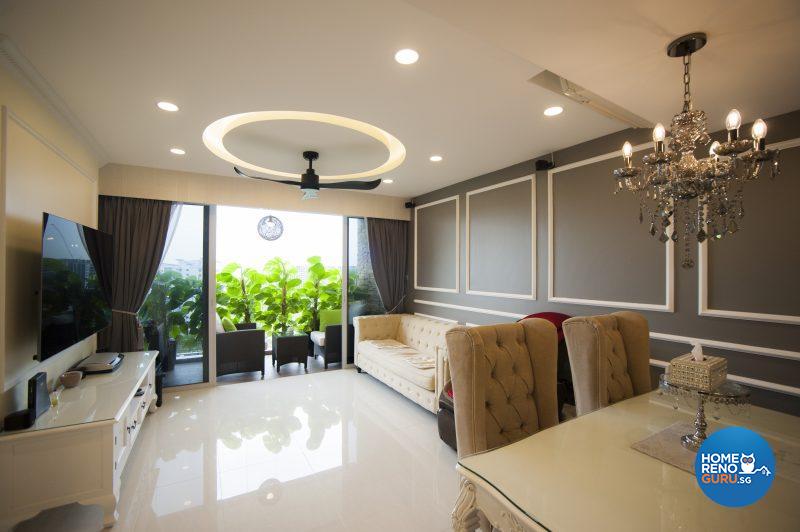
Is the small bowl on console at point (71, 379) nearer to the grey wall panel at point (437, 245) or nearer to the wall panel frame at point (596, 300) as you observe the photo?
the grey wall panel at point (437, 245)

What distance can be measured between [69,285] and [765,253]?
15.1ft

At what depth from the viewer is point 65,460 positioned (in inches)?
76.7

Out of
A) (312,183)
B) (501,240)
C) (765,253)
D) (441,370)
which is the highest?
(312,183)

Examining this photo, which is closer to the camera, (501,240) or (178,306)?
(501,240)

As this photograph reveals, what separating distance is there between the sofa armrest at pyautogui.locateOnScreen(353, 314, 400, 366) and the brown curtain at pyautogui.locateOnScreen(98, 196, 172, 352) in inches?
99.4

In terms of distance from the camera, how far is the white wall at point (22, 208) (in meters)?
1.91

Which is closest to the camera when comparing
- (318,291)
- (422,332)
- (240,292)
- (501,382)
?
(501,382)

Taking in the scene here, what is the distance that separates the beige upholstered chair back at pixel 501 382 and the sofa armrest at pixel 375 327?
11.6 feet

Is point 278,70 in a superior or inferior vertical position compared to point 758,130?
superior

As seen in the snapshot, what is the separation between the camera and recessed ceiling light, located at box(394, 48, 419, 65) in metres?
1.80

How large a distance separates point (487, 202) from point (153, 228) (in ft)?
12.7

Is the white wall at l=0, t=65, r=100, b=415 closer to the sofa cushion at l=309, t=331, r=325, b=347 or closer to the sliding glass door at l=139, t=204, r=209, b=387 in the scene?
the sliding glass door at l=139, t=204, r=209, b=387

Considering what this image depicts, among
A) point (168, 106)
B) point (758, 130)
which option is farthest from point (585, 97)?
point (168, 106)

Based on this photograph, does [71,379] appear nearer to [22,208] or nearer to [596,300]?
[22,208]
